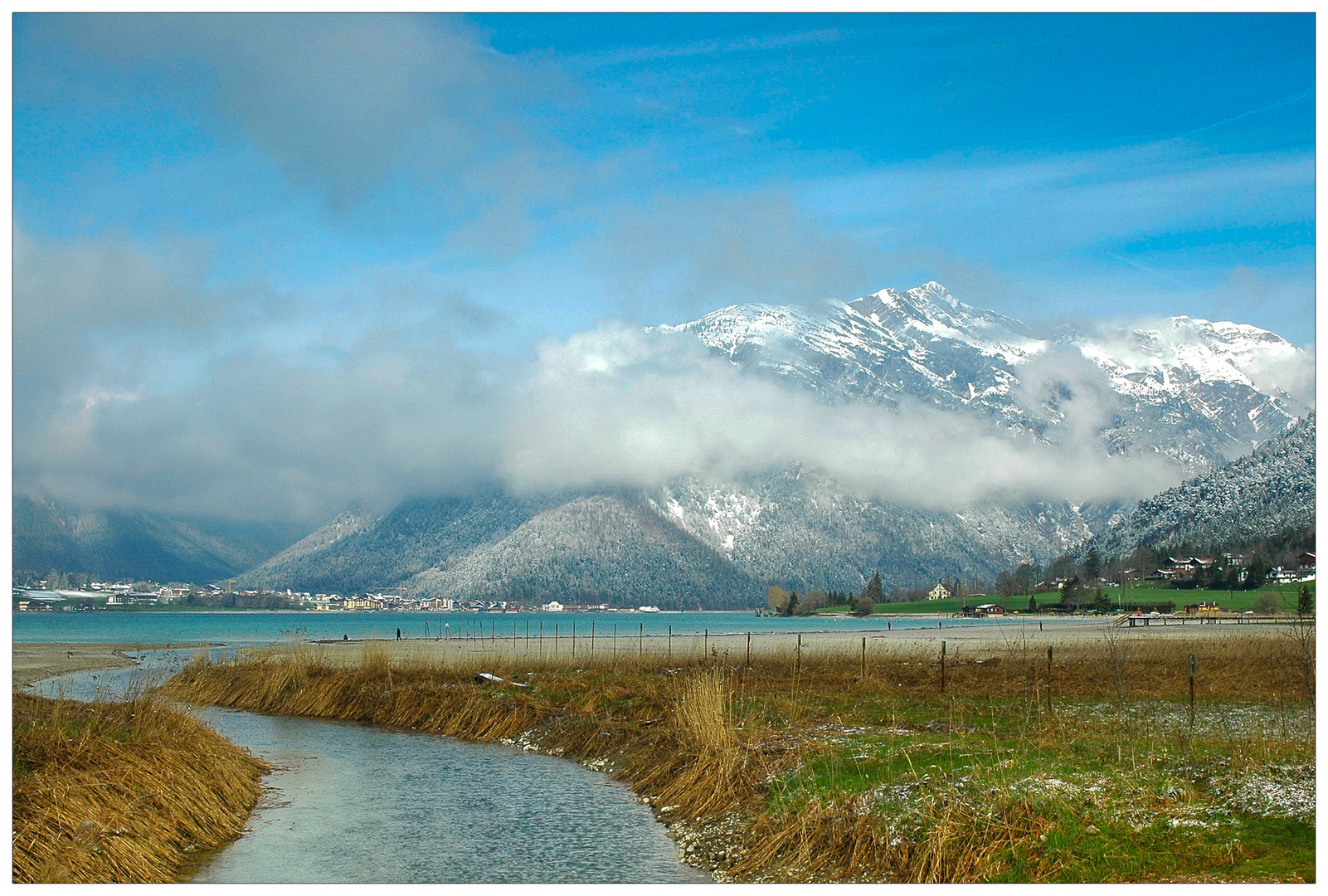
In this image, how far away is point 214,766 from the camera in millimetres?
19906

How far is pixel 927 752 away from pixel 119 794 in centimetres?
1409

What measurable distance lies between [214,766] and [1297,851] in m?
18.4

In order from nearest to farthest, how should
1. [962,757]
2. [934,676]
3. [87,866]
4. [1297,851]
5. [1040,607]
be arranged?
[1297,851]
[87,866]
[962,757]
[934,676]
[1040,607]

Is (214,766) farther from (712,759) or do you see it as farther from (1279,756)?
(1279,756)

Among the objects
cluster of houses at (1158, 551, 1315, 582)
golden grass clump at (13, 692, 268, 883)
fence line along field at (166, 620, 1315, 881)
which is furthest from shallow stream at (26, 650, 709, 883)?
cluster of houses at (1158, 551, 1315, 582)

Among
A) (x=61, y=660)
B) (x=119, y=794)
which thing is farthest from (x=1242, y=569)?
(x=119, y=794)

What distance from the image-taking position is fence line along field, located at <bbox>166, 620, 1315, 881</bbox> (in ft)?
43.9

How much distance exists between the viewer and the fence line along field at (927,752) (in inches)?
526

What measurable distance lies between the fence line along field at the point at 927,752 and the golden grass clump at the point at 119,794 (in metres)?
8.37

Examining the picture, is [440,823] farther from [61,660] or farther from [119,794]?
[61,660]

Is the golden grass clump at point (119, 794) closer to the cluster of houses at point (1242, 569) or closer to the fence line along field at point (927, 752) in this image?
the fence line along field at point (927, 752)

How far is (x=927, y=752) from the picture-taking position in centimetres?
1920

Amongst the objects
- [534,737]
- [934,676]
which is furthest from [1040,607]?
[534,737]

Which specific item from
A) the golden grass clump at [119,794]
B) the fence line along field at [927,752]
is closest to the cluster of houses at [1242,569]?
the fence line along field at [927,752]
